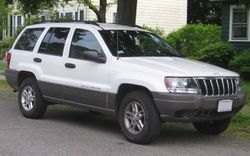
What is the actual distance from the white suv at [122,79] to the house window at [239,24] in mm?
12686

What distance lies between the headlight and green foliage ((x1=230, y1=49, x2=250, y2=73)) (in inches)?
425

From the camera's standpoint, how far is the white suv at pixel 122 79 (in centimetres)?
780

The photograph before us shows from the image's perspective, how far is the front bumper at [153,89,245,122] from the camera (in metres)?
7.66

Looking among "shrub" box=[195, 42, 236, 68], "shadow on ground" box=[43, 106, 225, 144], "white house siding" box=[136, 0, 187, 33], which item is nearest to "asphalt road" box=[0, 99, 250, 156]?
"shadow on ground" box=[43, 106, 225, 144]

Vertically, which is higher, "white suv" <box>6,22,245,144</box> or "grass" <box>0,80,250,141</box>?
"white suv" <box>6,22,245,144</box>

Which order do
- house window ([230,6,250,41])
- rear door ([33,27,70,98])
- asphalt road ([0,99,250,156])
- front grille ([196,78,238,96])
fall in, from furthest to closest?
1. house window ([230,6,250,41])
2. rear door ([33,27,70,98])
3. front grille ([196,78,238,96])
4. asphalt road ([0,99,250,156])

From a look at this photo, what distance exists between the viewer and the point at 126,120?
834 centimetres

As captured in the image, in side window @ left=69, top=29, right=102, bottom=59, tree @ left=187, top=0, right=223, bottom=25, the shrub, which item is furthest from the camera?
tree @ left=187, top=0, right=223, bottom=25

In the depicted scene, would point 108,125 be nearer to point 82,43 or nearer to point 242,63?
point 82,43

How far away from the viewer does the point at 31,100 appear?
1034 centimetres

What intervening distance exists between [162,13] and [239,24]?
1061 centimetres

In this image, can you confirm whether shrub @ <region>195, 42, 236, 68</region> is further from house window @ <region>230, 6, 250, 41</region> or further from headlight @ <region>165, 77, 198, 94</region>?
A: headlight @ <region>165, 77, 198, 94</region>

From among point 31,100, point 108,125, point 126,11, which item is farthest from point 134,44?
point 126,11

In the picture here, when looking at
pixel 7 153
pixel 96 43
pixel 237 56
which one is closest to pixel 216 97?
pixel 96 43
